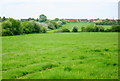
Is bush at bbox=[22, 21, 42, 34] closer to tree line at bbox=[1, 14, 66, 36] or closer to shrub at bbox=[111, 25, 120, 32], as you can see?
tree line at bbox=[1, 14, 66, 36]

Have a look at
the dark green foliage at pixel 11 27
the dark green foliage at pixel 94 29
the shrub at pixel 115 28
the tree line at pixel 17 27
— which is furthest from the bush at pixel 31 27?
the shrub at pixel 115 28

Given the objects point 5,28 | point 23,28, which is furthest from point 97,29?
point 5,28

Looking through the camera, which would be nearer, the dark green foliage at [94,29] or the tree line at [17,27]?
the tree line at [17,27]

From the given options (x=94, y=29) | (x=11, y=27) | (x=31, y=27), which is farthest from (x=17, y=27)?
(x=94, y=29)

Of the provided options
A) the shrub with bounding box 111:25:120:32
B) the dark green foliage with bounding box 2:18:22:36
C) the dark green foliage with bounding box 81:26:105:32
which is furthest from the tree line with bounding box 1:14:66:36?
the shrub with bounding box 111:25:120:32

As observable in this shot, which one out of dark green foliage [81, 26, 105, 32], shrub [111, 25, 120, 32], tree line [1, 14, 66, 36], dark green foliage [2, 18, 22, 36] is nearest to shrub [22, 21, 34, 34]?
tree line [1, 14, 66, 36]

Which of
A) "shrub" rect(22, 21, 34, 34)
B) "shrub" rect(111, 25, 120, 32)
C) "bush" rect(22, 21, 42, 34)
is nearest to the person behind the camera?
"shrub" rect(22, 21, 34, 34)

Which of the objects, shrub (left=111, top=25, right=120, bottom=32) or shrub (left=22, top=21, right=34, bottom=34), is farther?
shrub (left=111, top=25, right=120, bottom=32)

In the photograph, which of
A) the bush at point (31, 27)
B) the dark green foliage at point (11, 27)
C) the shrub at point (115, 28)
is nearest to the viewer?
the dark green foliage at point (11, 27)

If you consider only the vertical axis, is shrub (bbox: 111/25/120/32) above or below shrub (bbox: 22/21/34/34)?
below

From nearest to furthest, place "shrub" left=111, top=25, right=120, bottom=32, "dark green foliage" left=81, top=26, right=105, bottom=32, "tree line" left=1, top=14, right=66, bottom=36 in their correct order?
1. "tree line" left=1, top=14, right=66, bottom=36
2. "shrub" left=111, top=25, right=120, bottom=32
3. "dark green foliage" left=81, top=26, right=105, bottom=32

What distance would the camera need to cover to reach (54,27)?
420 ft

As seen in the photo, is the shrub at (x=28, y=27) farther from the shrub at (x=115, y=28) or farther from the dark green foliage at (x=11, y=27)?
the shrub at (x=115, y=28)

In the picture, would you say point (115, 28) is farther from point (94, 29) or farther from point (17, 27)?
point (17, 27)
